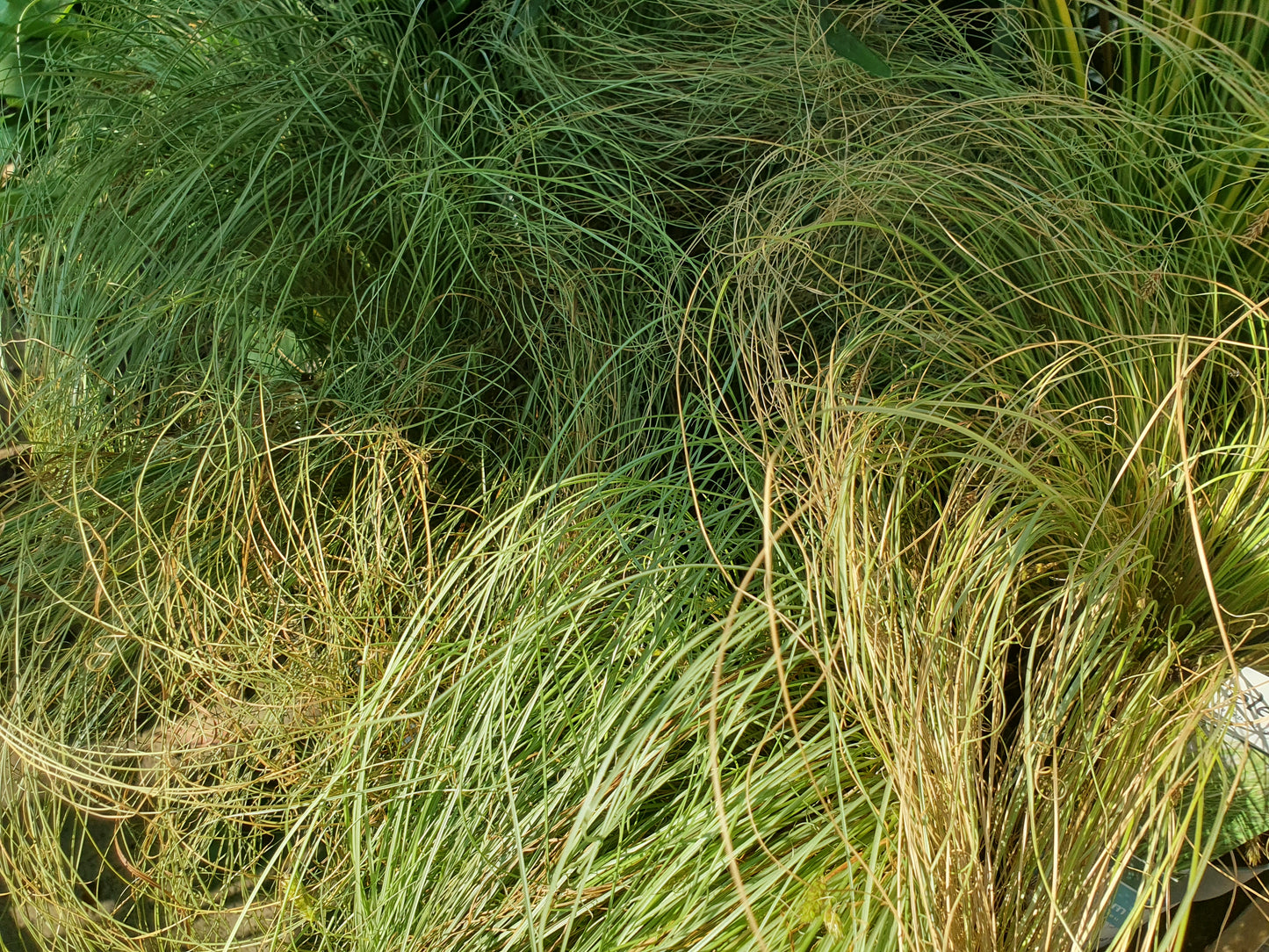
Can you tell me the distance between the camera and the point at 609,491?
0.80m

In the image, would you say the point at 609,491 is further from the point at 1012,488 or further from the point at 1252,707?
the point at 1252,707

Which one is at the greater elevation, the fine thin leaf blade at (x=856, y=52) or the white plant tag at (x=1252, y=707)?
the fine thin leaf blade at (x=856, y=52)

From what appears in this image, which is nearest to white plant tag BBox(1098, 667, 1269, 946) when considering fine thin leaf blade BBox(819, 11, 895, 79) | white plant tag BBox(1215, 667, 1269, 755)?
white plant tag BBox(1215, 667, 1269, 755)

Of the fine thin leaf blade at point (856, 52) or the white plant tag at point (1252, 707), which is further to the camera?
the fine thin leaf blade at point (856, 52)

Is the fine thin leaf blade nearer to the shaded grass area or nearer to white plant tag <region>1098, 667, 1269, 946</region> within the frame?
the shaded grass area

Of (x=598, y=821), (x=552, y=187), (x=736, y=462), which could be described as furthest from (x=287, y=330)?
(x=598, y=821)

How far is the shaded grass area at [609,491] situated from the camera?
2.17 feet

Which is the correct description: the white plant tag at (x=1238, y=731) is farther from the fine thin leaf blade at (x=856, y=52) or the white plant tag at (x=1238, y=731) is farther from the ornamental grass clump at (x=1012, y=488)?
the fine thin leaf blade at (x=856, y=52)

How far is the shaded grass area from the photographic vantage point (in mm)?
661

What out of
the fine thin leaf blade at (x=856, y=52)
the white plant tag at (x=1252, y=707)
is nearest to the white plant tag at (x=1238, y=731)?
the white plant tag at (x=1252, y=707)

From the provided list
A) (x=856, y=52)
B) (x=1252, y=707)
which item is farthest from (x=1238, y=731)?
(x=856, y=52)

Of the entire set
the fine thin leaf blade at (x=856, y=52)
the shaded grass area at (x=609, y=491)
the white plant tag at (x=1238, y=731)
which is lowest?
the white plant tag at (x=1238, y=731)

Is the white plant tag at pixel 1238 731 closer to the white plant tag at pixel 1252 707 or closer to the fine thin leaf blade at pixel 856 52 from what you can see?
the white plant tag at pixel 1252 707

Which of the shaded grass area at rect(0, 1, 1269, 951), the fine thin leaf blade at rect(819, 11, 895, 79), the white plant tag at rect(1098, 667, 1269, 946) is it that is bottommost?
the white plant tag at rect(1098, 667, 1269, 946)
